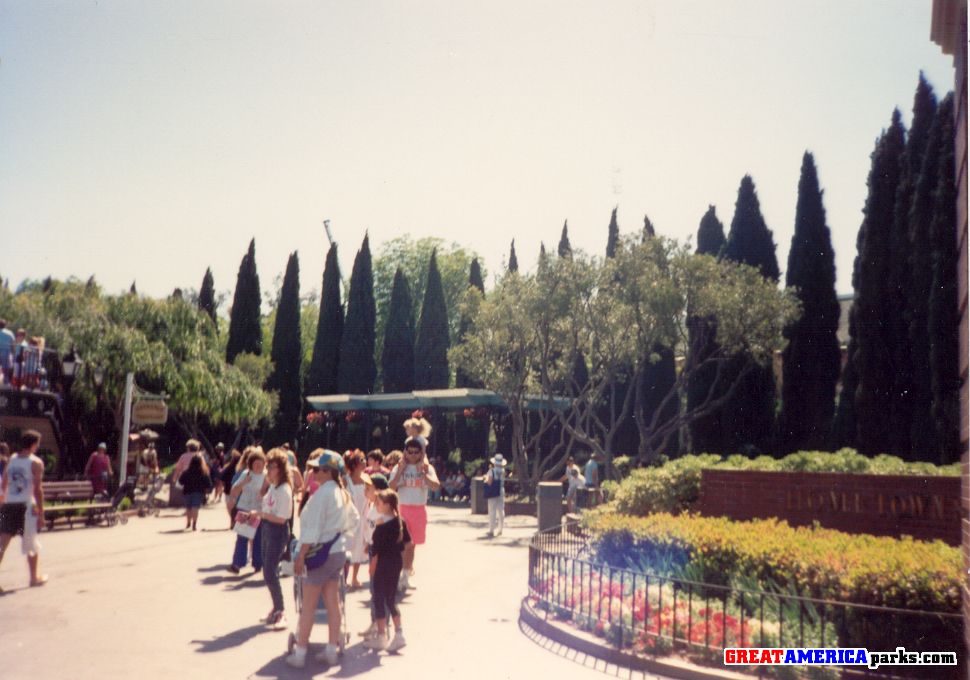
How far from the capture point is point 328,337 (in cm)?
5169

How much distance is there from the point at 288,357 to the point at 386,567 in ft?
143

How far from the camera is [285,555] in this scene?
31.2 feet

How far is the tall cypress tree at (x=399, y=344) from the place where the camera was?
5003 centimetres

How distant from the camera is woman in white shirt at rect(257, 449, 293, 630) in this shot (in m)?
8.18

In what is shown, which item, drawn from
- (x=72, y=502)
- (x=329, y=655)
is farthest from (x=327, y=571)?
(x=72, y=502)

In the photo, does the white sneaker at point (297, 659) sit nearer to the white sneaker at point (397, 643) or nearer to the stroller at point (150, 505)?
the white sneaker at point (397, 643)

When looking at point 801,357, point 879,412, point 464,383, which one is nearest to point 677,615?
point 879,412

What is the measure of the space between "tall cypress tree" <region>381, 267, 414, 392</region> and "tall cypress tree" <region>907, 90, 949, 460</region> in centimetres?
2935

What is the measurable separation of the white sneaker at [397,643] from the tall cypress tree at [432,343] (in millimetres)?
41180

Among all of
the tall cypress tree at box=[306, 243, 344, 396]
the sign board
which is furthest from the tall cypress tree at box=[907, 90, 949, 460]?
the tall cypress tree at box=[306, 243, 344, 396]

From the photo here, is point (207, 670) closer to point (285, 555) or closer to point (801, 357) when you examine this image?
point (285, 555)

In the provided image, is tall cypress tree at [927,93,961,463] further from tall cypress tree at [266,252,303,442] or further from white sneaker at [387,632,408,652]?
tall cypress tree at [266,252,303,442]

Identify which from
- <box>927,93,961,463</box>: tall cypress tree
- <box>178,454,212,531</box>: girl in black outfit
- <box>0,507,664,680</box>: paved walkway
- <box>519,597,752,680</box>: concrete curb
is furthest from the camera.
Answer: <box>927,93,961,463</box>: tall cypress tree

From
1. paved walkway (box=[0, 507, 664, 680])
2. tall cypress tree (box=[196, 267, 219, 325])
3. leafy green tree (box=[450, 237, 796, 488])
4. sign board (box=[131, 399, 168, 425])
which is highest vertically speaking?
tall cypress tree (box=[196, 267, 219, 325])
